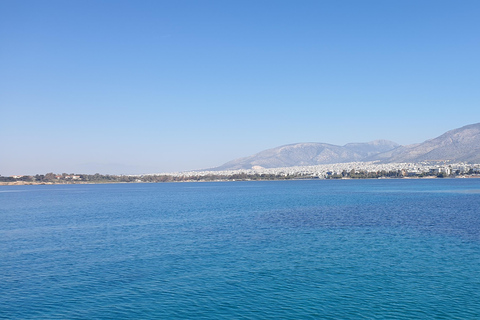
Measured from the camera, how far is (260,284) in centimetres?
1823

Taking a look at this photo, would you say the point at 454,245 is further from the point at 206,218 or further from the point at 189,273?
the point at 206,218

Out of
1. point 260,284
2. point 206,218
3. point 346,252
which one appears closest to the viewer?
point 260,284

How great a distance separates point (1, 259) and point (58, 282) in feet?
25.9

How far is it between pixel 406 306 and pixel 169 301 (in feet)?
30.5

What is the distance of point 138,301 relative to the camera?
53.3 feet

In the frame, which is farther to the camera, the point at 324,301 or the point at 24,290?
the point at 24,290

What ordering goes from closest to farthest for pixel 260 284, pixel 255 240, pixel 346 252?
pixel 260 284, pixel 346 252, pixel 255 240

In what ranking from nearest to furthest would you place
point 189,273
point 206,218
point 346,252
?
point 189,273, point 346,252, point 206,218

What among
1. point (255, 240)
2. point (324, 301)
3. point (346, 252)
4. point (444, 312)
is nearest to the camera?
point (444, 312)

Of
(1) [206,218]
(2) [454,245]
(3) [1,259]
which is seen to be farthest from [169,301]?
(1) [206,218]

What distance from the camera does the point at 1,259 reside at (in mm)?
24312

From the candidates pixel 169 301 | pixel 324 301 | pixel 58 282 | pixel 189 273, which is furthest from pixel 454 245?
pixel 58 282

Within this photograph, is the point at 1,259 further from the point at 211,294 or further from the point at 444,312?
→ the point at 444,312

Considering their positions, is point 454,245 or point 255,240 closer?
Answer: point 454,245
